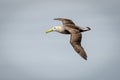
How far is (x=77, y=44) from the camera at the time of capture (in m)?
75.5

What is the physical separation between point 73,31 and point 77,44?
8.90 feet

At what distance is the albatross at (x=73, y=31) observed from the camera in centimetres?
7400

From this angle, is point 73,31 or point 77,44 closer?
point 77,44

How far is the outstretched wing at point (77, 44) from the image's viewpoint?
73150 millimetres

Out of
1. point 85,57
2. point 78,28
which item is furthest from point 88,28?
point 85,57

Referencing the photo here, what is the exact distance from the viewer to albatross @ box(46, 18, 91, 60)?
74000mm

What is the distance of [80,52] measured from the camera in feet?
241

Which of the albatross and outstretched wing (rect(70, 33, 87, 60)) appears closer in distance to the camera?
outstretched wing (rect(70, 33, 87, 60))

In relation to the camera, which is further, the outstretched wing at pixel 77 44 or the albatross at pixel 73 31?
the albatross at pixel 73 31

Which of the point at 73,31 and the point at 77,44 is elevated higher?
the point at 73,31

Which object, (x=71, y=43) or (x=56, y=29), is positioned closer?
(x=71, y=43)

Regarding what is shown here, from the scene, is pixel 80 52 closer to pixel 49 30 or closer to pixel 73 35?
pixel 73 35

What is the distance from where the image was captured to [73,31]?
77875 mm

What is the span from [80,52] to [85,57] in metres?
1.23
